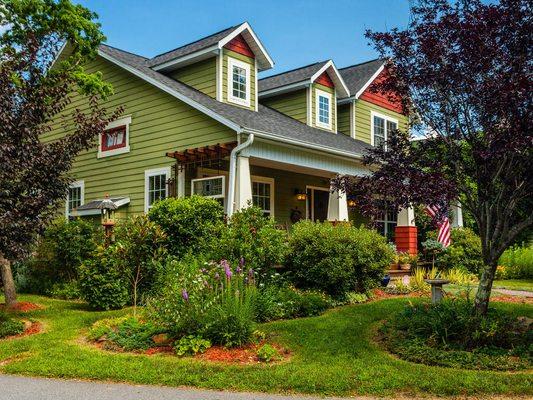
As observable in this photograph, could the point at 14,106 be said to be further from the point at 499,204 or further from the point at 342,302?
the point at 499,204

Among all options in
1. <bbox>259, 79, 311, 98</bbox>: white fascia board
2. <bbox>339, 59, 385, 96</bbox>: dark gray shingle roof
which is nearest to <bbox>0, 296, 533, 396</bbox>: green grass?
<bbox>259, 79, 311, 98</bbox>: white fascia board

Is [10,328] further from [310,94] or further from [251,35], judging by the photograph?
[310,94]

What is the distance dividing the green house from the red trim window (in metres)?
0.05

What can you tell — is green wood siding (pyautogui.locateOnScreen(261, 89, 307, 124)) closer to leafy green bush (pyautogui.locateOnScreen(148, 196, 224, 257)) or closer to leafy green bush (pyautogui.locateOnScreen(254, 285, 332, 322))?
leafy green bush (pyautogui.locateOnScreen(148, 196, 224, 257))

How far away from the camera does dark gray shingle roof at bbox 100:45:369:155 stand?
46.0 ft

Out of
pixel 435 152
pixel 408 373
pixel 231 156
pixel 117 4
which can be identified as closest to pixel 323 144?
pixel 231 156

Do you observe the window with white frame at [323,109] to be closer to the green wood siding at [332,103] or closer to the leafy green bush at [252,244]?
the green wood siding at [332,103]

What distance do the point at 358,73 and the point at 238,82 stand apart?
7181mm

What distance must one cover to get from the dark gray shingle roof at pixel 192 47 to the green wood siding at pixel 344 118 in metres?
5.86

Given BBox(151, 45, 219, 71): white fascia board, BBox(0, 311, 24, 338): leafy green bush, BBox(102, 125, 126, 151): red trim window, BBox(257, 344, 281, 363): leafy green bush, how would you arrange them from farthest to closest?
BBox(102, 125, 126, 151): red trim window
BBox(151, 45, 219, 71): white fascia board
BBox(0, 311, 24, 338): leafy green bush
BBox(257, 344, 281, 363): leafy green bush

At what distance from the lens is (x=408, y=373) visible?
6012 mm

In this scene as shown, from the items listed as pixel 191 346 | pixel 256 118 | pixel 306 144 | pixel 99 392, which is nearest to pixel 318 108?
pixel 256 118

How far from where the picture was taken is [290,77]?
1980 centimetres

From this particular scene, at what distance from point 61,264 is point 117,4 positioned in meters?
6.57
